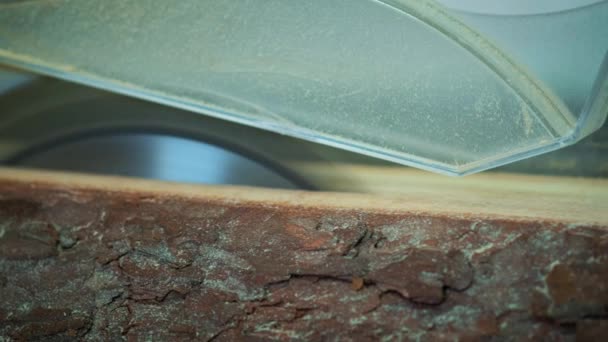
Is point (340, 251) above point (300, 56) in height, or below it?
below

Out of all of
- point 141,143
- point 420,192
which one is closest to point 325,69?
point 420,192

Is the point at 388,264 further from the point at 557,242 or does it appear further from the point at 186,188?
the point at 186,188

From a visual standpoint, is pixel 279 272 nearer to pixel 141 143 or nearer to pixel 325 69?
pixel 325 69

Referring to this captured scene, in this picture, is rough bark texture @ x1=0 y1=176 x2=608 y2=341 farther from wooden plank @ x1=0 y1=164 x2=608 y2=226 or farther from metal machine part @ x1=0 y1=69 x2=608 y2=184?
metal machine part @ x1=0 y1=69 x2=608 y2=184

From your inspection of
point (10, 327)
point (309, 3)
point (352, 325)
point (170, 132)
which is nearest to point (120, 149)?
point (170, 132)

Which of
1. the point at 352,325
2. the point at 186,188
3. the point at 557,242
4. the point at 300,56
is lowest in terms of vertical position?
the point at 352,325

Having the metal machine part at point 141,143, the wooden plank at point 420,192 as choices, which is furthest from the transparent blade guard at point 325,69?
the metal machine part at point 141,143
